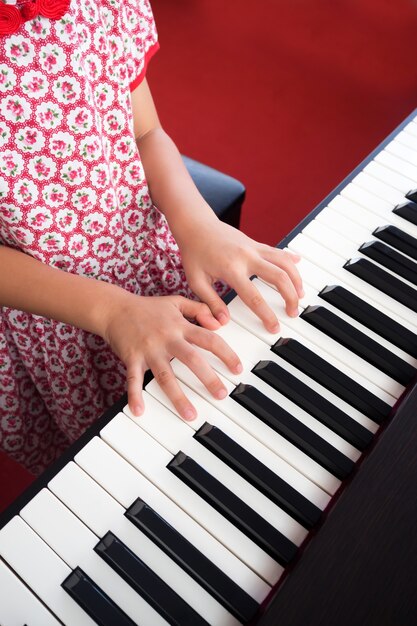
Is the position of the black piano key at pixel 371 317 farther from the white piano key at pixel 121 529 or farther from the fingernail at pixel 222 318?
the white piano key at pixel 121 529

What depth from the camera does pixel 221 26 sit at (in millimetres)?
2490

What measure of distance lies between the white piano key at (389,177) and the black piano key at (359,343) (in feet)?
1.02

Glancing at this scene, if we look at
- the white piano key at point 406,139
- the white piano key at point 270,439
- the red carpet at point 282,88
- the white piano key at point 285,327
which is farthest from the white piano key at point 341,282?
the red carpet at point 282,88

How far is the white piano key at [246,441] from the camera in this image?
2.06ft

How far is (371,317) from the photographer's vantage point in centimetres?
77

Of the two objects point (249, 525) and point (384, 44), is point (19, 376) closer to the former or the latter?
point (249, 525)

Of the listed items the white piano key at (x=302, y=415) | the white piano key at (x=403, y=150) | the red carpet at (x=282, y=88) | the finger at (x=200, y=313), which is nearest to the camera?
the white piano key at (x=302, y=415)

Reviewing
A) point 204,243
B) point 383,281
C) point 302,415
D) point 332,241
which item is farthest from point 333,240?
point 302,415

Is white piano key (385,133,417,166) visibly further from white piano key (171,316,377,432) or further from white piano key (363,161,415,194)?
white piano key (171,316,377,432)

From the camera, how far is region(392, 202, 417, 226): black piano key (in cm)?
90

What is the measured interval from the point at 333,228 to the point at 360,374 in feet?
0.88

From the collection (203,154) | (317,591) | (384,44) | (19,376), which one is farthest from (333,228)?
(384,44)

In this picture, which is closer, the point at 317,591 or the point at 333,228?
the point at 317,591

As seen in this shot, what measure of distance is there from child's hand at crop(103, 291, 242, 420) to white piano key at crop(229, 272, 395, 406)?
0.04 metres
